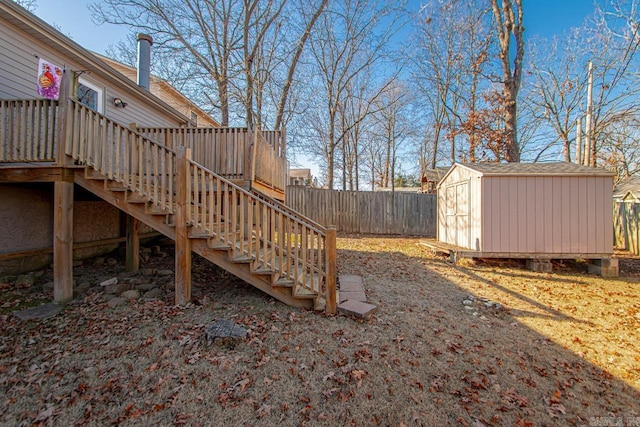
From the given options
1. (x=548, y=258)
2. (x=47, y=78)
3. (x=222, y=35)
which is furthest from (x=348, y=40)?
(x=548, y=258)

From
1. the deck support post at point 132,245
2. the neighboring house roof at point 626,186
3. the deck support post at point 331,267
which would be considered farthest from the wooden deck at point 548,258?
the neighboring house roof at point 626,186

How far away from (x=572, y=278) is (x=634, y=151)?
16.6 m

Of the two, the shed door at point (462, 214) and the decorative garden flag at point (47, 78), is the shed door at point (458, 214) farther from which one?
the decorative garden flag at point (47, 78)

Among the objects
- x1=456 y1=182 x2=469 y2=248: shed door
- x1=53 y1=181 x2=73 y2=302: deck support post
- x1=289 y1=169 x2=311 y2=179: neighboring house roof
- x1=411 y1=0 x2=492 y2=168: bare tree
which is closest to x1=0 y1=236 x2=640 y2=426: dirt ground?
x1=53 y1=181 x2=73 y2=302: deck support post

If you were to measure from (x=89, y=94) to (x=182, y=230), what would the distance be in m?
5.13

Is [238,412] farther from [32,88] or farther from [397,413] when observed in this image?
[32,88]

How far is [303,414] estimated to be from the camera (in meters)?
2.30

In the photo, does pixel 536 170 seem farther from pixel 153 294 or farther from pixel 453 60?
pixel 453 60

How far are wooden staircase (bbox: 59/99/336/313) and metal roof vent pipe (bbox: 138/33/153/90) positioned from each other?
5.60 meters

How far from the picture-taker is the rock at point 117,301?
13.7 feet

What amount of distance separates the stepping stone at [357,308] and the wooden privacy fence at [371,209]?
882 centimetres

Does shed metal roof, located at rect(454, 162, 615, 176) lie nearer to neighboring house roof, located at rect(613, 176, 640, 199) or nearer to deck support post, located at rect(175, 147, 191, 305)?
deck support post, located at rect(175, 147, 191, 305)

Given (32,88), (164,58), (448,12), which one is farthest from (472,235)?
(448,12)

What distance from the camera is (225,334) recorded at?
10.5 ft
